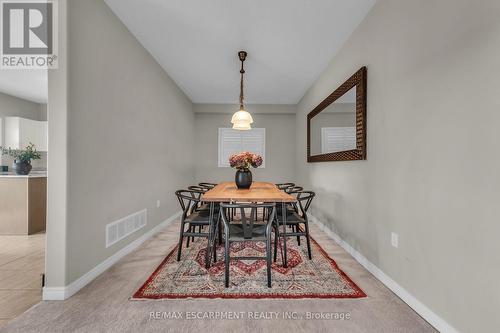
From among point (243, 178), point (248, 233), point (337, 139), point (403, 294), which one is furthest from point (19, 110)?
point (403, 294)

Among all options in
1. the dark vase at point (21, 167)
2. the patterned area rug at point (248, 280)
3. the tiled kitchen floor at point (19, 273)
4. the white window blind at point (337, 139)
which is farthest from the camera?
the dark vase at point (21, 167)

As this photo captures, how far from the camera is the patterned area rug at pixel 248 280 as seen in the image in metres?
1.88

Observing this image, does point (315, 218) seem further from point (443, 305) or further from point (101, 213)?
point (101, 213)

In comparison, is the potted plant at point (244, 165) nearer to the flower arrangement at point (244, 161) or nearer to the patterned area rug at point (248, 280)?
the flower arrangement at point (244, 161)

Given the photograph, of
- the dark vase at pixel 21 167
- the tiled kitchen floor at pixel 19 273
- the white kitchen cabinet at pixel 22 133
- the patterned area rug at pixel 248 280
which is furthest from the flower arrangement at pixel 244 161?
the white kitchen cabinet at pixel 22 133

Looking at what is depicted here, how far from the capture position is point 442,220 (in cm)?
148

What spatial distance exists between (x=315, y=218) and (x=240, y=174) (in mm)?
2116

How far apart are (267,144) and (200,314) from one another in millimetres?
4876

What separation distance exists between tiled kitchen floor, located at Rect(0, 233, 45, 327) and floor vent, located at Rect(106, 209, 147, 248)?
64 cm

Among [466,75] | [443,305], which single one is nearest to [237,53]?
[466,75]

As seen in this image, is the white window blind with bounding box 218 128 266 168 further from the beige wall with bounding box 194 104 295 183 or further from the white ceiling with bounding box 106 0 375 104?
the white ceiling with bounding box 106 0 375 104

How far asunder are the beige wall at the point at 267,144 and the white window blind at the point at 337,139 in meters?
2.45

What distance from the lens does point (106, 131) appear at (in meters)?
2.33

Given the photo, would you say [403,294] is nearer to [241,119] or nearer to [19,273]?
[241,119]
